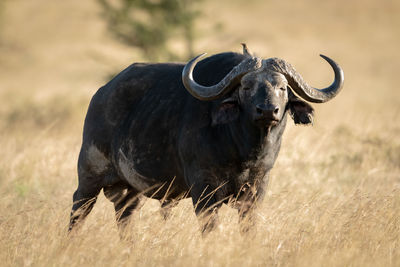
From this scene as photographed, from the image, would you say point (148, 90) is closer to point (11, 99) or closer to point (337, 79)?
point (337, 79)

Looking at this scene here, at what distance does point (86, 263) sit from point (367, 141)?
7197 millimetres

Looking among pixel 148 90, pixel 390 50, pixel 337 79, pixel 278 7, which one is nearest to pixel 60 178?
pixel 148 90

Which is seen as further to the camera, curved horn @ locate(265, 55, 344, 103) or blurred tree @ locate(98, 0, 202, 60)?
blurred tree @ locate(98, 0, 202, 60)

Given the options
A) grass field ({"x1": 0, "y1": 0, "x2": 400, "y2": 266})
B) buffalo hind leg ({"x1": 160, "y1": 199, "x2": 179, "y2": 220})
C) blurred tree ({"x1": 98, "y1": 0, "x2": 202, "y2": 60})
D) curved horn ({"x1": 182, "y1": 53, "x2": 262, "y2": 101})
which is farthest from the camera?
blurred tree ({"x1": 98, "y1": 0, "x2": 202, "y2": 60})

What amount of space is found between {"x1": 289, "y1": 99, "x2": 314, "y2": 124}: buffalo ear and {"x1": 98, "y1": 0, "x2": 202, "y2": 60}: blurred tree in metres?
14.1

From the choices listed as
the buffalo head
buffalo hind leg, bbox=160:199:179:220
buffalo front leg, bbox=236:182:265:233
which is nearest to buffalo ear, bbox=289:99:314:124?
the buffalo head

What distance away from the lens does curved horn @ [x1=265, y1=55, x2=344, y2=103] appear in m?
5.32

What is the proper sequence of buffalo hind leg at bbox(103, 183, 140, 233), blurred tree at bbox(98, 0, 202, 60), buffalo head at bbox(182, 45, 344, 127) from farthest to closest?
blurred tree at bbox(98, 0, 202, 60) → buffalo hind leg at bbox(103, 183, 140, 233) → buffalo head at bbox(182, 45, 344, 127)

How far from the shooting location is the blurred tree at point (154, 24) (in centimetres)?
1961

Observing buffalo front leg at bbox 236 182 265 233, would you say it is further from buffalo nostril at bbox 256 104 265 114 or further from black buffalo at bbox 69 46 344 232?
buffalo nostril at bbox 256 104 265 114

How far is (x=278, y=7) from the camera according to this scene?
62625 millimetres

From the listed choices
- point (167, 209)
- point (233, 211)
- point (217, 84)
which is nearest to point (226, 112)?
point (217, 84)

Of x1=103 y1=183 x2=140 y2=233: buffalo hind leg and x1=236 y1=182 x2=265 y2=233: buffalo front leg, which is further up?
x1=236 y1=182 x2=265 y2=233: buffalo front leg

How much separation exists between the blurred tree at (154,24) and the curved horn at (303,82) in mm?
14112
